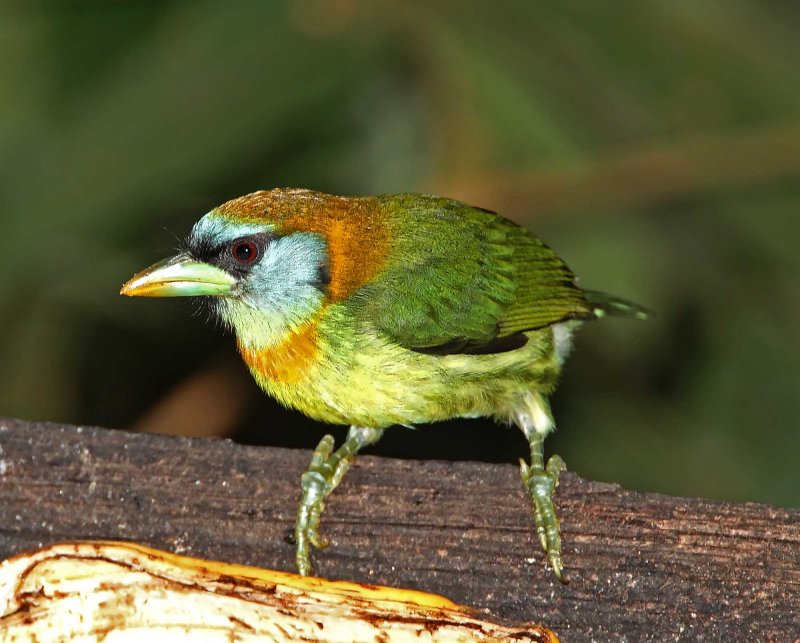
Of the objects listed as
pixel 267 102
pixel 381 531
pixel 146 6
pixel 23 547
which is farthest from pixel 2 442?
pixel 146 6

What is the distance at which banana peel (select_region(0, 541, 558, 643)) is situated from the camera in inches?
108

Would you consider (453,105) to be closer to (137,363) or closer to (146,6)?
(146,6)

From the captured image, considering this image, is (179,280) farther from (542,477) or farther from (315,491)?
(542,477)

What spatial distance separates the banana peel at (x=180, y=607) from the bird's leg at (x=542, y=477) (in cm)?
30

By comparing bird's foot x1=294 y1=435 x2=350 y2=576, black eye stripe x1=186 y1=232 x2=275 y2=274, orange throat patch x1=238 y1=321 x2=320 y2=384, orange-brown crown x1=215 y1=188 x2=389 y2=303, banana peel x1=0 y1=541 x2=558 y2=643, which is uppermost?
orange-brown crown x1=215 y1=188 x2=389 y2=303

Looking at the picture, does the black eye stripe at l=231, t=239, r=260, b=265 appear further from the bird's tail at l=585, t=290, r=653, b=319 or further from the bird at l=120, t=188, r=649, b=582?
the bird's tail at l=585, t=290, r=653, b=319

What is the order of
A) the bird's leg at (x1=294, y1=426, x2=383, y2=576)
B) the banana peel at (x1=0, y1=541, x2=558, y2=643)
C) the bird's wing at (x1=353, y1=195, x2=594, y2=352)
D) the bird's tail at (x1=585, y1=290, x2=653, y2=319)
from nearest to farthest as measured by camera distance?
the banana peel at (x1=0, y1=541, x2=558, y2=643) < the bird's leg at (x1=294, y1=426, x2=383, y2=576) < the bird's wing at (x1=353, y1=195, x2=594, y2=352) < the bird's tail at (x1=585, y1=290, x2=653, y2=319)

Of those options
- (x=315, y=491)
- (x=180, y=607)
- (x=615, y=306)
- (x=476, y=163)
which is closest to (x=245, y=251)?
→ (x=315, y=491)

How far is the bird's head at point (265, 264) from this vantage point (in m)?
3.51

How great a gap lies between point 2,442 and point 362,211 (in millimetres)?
1370

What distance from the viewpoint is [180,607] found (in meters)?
2.79

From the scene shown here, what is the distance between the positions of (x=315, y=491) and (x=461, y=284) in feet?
3.08

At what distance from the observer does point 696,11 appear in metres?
4.89

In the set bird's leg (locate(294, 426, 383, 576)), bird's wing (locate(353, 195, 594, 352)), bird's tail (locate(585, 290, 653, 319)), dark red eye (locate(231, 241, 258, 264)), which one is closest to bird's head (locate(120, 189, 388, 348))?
dark red eye (locate(231, 241, 258, 264))
